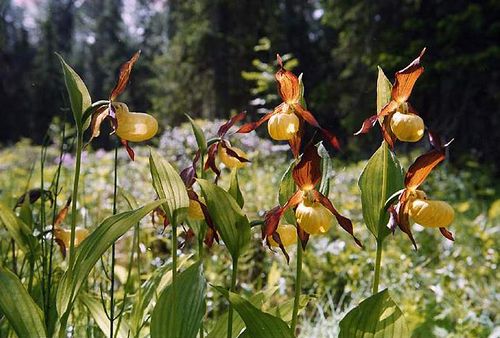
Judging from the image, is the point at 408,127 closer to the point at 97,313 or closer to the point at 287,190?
the point at 287,190

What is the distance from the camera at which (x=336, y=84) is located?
8039 millimetres

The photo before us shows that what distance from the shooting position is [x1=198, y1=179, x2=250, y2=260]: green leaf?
770 mm

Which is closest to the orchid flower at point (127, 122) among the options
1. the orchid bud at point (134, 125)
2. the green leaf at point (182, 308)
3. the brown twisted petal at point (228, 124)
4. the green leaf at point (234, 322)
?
the orchid bud at point (134, 125)

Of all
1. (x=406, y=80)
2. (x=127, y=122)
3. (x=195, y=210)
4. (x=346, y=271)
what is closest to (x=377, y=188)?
(x=406, y=80)

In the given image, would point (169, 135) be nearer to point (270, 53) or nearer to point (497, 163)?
point (497, 163)

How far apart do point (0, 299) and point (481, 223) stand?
224cm

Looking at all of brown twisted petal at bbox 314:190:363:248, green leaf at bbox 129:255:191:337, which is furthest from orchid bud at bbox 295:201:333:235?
green leaf at bbox 129:255:191:337

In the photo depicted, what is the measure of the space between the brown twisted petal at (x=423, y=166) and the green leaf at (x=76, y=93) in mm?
475

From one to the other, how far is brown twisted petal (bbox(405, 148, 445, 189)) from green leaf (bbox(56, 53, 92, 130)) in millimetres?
475

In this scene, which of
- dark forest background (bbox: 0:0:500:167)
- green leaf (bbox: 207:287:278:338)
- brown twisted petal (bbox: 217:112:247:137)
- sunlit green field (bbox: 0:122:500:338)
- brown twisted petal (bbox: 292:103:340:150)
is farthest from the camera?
dark forest background (bbox: 0:0:500:167)

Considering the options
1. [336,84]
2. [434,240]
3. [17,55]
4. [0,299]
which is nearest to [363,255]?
[434,240]

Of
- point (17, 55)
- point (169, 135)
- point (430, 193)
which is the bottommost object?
point (430, 193)

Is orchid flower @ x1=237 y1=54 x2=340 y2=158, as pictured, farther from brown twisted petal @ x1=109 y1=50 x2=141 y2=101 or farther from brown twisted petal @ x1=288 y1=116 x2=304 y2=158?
brown twisted petal @ x1=109 y1=50 x2=141 y2=101

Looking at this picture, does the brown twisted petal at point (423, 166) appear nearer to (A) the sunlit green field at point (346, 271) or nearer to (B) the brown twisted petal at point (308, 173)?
(B) the brown twisted petal at point (308, 173)
